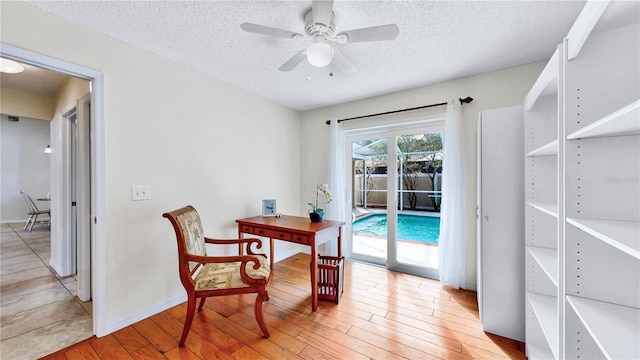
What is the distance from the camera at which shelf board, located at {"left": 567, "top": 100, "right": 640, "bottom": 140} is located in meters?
0.67

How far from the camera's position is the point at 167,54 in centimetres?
218

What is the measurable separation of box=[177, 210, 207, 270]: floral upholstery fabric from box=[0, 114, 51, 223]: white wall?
22.0ft

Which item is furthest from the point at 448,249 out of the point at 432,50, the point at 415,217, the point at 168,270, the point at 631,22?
the point at 168,270

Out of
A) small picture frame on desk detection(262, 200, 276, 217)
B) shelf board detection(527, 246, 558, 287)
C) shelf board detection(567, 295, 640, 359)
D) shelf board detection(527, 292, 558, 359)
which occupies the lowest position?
shelf board detection(527, 292, 558, 359)

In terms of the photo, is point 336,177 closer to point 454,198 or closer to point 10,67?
point 454,198

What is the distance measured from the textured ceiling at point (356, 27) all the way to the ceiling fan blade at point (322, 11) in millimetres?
190

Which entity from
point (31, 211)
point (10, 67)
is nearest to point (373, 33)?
point (10, 67)

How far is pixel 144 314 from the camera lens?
2.06 meters

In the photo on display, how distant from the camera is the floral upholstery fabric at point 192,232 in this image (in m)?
1.86

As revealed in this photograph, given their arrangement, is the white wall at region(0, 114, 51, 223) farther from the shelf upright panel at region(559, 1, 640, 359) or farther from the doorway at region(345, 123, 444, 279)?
the shelf upright panel at region(559, 1, 640, 359)

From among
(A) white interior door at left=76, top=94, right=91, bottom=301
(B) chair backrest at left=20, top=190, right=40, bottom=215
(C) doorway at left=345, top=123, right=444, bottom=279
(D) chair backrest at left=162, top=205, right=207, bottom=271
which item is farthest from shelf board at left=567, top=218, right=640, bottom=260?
(B) chair backrest at left=20, top=190, right=40, bottom=215

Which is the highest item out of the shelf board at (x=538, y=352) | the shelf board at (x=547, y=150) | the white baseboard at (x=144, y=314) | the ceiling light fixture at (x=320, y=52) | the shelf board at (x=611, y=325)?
the ceiling light fixture at (x=320, y=52)

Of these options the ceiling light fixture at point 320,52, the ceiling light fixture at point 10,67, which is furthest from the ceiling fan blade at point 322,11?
the ceiling light fixture at point 10,67

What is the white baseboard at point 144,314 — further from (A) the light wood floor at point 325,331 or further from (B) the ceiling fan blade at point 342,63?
(B) the ceiling fan blade at point 342,63
